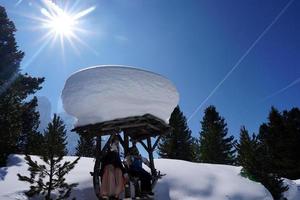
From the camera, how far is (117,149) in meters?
6.06

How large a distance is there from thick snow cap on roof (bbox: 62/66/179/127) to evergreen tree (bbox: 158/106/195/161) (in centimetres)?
2520

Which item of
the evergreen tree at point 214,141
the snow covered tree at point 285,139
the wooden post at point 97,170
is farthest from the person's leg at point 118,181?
the evergreen tree at point 214,141

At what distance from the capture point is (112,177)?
5.60 metres

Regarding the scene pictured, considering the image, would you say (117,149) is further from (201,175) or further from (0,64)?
(0,64)

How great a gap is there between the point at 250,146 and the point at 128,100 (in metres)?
12.6

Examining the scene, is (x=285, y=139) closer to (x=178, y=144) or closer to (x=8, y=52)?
(x=178, y=144)

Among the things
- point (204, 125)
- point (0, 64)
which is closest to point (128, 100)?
point (0, 64)

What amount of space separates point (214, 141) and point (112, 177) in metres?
32.1

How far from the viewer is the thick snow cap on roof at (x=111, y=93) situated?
6.33 meters

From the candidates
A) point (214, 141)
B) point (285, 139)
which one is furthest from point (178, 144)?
point (285, 139)

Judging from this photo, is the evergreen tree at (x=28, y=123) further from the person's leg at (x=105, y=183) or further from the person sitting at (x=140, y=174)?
the person's leg at (x=105, y=183)

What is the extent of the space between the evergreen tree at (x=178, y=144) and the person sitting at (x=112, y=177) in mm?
26232

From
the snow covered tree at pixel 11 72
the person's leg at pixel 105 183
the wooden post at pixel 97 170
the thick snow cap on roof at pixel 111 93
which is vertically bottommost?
the person's leg at pixel 105 183

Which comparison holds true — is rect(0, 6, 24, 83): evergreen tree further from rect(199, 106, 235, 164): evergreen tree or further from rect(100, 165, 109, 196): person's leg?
rect(199, 106, 235, 164): evergreen tree
